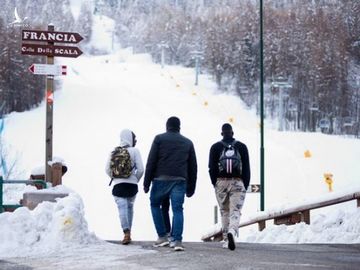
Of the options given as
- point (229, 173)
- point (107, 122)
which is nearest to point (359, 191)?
point (229, 173)

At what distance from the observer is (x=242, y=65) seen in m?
78.3

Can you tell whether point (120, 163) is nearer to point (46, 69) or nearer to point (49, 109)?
point (49, 109)

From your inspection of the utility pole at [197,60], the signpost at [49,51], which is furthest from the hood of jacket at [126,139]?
the utility pole at [197,60]

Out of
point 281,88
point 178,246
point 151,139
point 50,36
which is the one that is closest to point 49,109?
point 50,36

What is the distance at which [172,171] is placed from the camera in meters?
9.23

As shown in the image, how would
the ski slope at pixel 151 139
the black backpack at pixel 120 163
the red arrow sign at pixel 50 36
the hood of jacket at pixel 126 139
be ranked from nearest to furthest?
the black backpack at pixel 120 163
the hood of jacket at pixel 126 139
the red arrow sign at pixel 50 36
the ski slope at pixel 151 139

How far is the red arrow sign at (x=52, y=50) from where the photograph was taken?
12.0 m

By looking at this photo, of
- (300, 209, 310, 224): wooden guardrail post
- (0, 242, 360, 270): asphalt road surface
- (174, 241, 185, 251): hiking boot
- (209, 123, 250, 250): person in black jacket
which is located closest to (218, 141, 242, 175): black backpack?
(209, 123, 250, 250): person in black jacket

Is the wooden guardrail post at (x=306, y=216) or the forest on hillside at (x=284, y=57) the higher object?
the forest on hillside at (x=284, y=57)

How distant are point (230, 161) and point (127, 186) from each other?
5.02 feet

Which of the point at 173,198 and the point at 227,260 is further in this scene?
the point at 173,198

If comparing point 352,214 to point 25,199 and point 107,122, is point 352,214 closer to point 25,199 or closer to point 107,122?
point 25,199

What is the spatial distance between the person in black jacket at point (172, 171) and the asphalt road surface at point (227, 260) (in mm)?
570

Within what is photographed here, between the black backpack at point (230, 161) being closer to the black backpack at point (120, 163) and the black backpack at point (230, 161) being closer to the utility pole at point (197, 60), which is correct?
the black backpack at point (120, 163)
